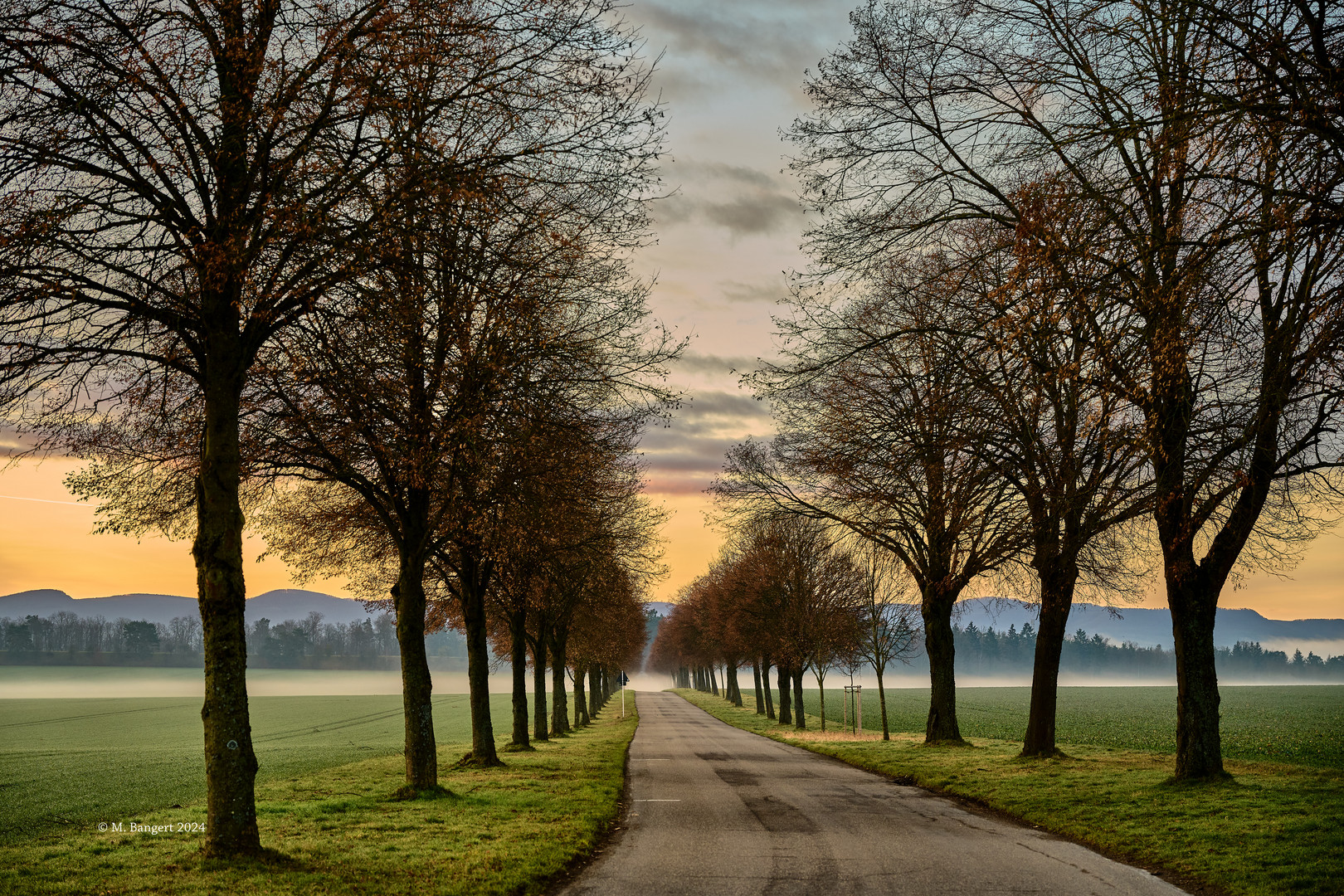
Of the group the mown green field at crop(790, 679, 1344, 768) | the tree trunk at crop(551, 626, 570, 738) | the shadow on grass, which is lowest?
the mown green field at crop(790, 679, 1344, 768)

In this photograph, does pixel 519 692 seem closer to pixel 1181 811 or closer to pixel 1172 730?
pixel 1181 811

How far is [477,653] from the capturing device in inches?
899

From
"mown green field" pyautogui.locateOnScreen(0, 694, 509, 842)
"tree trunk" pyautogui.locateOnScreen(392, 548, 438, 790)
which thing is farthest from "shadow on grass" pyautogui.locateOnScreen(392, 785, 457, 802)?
"mown green field" pyautogui.locateOnScreen(0, 694, 509, 842)

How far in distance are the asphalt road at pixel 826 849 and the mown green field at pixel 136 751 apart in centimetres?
1073

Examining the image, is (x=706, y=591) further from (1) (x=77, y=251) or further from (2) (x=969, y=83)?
(1) (x=77, y=251)

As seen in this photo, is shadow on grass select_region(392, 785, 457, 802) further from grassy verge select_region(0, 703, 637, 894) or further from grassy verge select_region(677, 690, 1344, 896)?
grassy verge select_region(677, 690, 1344, 896)

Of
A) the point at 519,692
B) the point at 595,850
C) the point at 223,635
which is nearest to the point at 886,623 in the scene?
the point at 519,692

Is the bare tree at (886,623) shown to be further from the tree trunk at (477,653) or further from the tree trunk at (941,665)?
the tree trunk at (477,653)

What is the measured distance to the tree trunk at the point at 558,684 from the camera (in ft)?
127

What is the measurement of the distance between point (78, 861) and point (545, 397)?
26.8 ft

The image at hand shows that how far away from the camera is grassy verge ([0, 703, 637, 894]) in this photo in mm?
8789

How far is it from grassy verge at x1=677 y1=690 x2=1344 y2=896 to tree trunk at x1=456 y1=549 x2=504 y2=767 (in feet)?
32.1

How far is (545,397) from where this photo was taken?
14.0 m

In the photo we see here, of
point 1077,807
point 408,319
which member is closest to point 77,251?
point 408,319
